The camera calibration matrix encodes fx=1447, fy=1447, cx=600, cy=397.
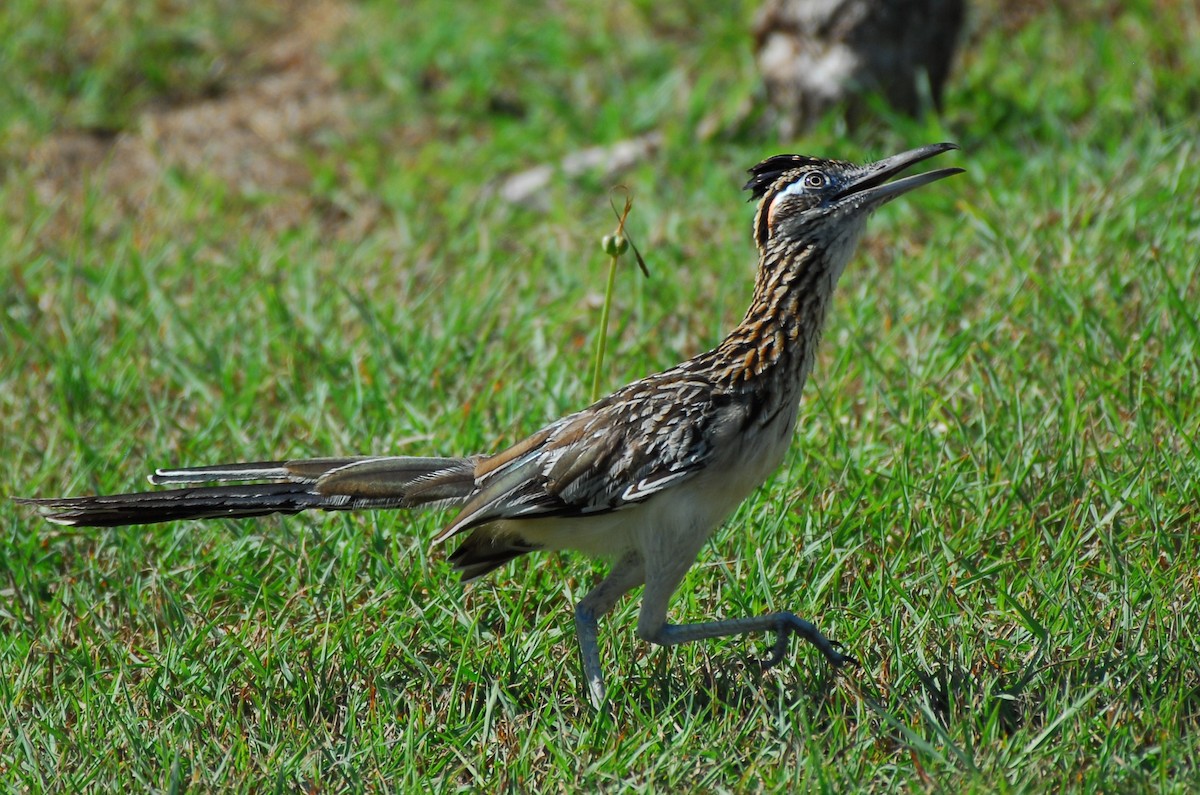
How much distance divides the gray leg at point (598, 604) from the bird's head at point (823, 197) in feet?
3.75

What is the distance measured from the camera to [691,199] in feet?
26.2

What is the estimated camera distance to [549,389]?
6.20 m

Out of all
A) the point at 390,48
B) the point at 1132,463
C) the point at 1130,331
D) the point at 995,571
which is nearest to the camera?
the point at 995,571

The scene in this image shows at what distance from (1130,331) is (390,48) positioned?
5459 mm

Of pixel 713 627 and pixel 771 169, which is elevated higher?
pixel 771 169

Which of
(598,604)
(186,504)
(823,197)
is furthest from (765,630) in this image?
(186,504)

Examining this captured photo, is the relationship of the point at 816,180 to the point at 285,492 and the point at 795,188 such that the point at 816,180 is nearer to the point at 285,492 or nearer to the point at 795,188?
the point at 795,188

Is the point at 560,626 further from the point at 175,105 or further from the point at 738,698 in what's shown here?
the point at 175,105

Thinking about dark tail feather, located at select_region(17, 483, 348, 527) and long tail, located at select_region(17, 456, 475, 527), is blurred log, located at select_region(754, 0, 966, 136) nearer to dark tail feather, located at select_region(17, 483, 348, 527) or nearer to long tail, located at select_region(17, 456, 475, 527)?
long tail, located at select_region(17, 456, 475, 527)

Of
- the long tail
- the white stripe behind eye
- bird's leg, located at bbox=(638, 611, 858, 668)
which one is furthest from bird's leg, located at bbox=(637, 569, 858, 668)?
the white stripe behind eye

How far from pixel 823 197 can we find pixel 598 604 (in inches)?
59.4

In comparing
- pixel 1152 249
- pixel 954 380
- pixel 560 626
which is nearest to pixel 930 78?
pixel 1152 249

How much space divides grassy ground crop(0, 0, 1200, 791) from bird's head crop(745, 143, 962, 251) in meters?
1.11

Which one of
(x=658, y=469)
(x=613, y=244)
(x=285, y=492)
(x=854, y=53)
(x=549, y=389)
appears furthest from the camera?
(x=854, y=53)
